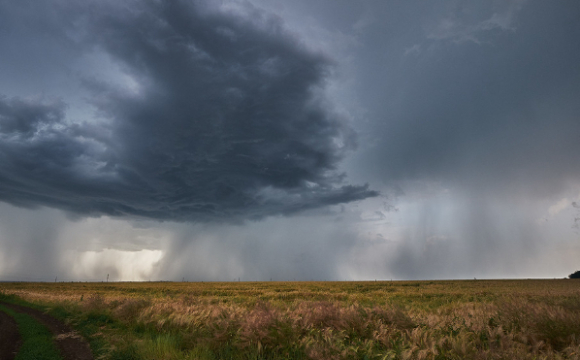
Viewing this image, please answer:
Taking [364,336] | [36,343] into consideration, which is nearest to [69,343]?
[36,343]

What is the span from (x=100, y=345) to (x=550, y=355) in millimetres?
11946

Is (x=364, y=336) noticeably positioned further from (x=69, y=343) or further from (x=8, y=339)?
(x=8, y=339)

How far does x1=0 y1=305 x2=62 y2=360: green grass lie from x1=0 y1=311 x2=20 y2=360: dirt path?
175 millimetres

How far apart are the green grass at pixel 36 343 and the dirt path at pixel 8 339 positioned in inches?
6.9

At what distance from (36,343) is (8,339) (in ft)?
7.05

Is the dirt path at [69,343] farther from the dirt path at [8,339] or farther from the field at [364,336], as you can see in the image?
the field at [364,336]

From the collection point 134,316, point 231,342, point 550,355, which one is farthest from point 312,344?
point 134,316

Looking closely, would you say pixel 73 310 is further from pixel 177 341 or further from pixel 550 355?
pixel 550 355

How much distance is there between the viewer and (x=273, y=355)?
683cm

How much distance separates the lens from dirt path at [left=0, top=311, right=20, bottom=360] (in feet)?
30.1

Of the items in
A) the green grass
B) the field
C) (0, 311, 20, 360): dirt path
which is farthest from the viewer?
(0, 311, 20, 360): dirt path

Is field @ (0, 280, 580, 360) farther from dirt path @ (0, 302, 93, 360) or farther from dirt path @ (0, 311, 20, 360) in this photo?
dirt path @ (0, 311, 20, 360)

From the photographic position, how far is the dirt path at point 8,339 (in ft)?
30.1

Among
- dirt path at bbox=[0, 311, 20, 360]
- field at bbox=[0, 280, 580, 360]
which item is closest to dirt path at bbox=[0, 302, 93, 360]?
dirt path at bbox=[0, 311, 20, 360]
